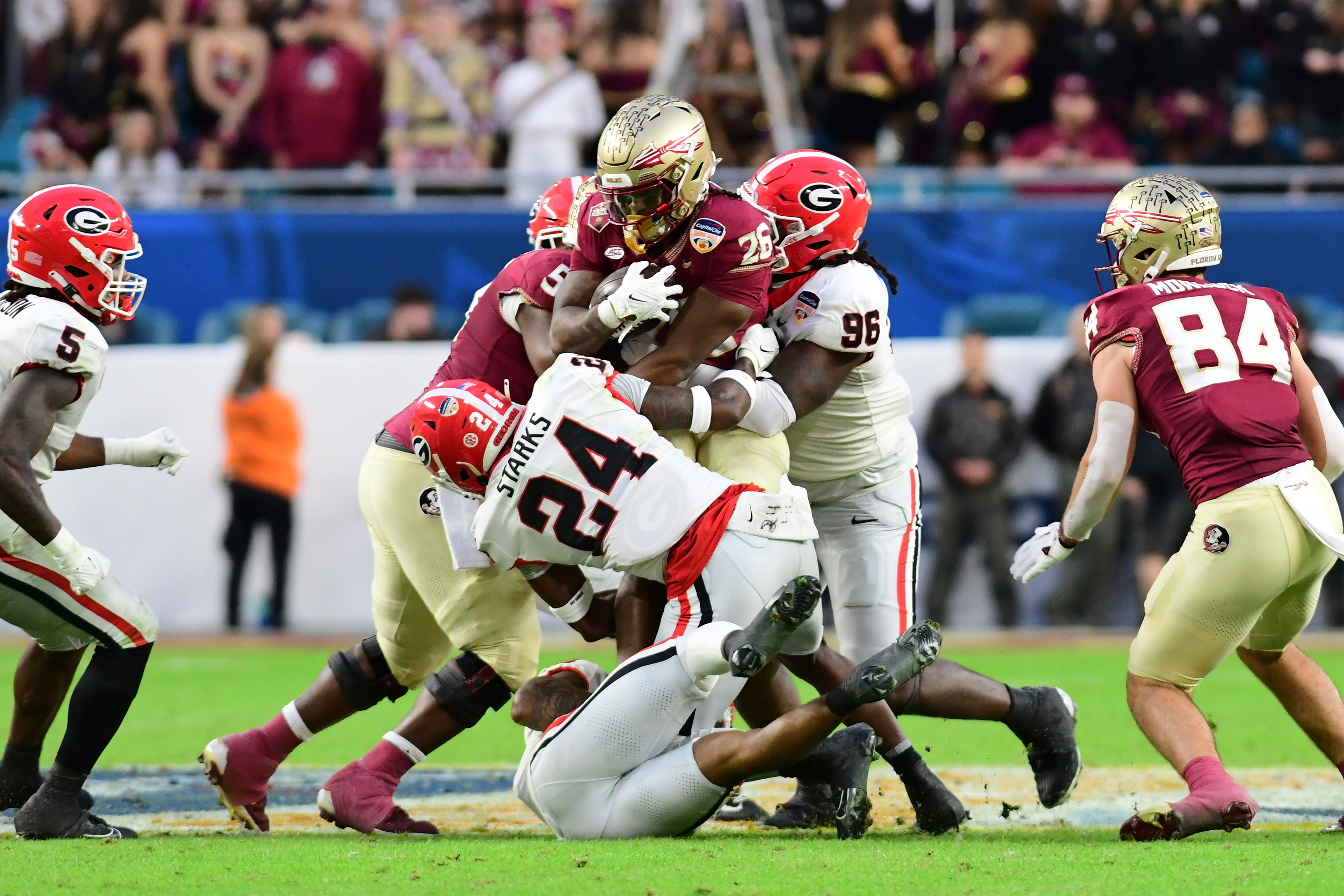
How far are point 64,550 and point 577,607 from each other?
1416 millimetres

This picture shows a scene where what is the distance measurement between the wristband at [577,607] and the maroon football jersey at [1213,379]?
1.62 m

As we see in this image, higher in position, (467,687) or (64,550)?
(64,550)

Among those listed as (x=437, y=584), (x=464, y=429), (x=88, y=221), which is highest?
(x=88, y=221)

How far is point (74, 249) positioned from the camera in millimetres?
4660

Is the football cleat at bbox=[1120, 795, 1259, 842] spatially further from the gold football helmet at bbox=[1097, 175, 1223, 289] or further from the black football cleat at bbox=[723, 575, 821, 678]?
the gold football helmet at bbox=[1097, 175, 1223, 289]

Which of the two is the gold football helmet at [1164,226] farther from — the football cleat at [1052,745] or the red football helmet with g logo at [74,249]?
the red football helmet with g logo at [74,249]

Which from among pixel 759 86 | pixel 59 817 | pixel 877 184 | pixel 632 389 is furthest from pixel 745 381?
pixel 759 86

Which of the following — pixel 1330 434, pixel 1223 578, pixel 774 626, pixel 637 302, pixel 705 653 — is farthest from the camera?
pixel 1330 434

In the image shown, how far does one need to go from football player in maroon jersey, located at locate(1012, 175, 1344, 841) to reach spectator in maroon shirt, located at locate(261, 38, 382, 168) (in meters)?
8.36

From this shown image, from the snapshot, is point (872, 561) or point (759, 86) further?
point (759, 86)

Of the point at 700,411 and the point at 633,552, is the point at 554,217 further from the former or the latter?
the point at 633,552

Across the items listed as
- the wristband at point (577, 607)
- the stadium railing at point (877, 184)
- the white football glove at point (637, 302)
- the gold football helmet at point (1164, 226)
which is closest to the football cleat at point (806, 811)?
the wristband at point (577, 607)

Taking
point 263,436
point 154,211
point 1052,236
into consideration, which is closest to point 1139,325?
point 1052,236

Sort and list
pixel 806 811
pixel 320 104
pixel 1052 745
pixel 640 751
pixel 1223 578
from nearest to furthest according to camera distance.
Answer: pixel 640 751 < pixel 1223 578 < pixel 1052 745 < pixel 806 811 < pixel 320 104
